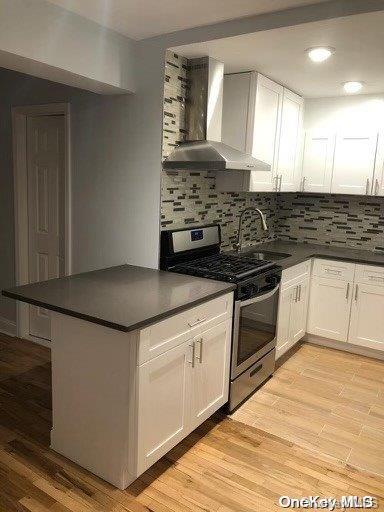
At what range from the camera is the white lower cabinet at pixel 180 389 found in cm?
195

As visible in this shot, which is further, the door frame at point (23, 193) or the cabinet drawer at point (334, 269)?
the cabinet drawer at point (334, 269)

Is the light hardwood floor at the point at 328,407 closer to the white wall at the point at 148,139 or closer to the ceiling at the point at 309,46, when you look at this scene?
the white wall at the point at 148,139

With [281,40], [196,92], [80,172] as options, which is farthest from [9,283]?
[281,40]

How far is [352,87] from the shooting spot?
134 inches

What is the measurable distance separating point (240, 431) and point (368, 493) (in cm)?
74

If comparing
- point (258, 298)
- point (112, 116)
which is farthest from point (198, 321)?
point (112, 116)

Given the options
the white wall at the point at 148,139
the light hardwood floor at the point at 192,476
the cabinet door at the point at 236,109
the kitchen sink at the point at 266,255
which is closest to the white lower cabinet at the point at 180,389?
the light hardwood floor at the point at 192,476

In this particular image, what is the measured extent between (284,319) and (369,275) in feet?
2.76

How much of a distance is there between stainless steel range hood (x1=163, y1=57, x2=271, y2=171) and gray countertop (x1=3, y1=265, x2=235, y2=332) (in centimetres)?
74

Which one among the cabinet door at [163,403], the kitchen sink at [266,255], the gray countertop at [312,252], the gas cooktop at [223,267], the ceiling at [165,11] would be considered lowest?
the cabinet door at [163,403]

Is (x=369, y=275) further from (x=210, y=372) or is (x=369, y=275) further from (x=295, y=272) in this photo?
(x=210, y=372)

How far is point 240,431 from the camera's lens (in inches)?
98.7

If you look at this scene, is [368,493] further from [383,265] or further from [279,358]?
[383,265]

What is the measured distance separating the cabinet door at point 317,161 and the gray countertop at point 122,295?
1.95m
